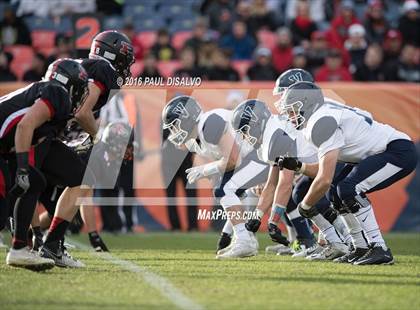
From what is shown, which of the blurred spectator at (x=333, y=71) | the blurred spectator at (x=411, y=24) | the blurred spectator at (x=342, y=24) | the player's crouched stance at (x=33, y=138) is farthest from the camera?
the blurred spectator at (x=411, y=24)

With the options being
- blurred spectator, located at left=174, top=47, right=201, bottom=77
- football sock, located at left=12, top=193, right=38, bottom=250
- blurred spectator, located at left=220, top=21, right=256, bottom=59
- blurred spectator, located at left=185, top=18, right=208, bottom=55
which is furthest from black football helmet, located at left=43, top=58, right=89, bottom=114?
blurred spectator, located at left=220, top=21, right=256, bottom=59

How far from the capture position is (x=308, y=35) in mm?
15414

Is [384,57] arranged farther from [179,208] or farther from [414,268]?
[414,268]

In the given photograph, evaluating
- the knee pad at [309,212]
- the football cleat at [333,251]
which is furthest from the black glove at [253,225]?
the football cleat at [333,251]

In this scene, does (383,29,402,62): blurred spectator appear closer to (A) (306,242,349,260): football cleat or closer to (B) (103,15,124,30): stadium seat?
(B) (103,15,124,30): stadium seat

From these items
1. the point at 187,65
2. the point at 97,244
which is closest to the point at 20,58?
the point at 187,65

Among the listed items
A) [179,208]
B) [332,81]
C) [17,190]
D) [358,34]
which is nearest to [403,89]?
[332,81]

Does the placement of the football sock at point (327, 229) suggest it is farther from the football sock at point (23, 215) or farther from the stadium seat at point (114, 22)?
the stadium seat at point (114, 22)

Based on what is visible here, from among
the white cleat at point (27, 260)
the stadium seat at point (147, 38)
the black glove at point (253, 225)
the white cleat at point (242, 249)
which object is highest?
the stadium seat at point (147, 38)

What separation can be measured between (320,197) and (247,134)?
A: 110 cm

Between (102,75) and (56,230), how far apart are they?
1477 millimetres

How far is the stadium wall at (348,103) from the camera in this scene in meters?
12.1

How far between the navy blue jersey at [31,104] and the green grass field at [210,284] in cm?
104

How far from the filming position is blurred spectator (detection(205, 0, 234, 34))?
15.6m
